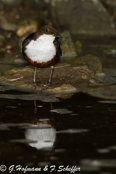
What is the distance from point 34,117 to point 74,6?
1475 centimetres

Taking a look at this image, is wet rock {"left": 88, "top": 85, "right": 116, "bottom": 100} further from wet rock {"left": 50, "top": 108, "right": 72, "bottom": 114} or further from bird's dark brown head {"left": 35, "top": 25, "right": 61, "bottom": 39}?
bird's dark brown head {"left": 35, "top": 25, "right": 61, "bottom": 39}

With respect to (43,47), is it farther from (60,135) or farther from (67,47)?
(67,47)

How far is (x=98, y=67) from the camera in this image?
11.1 m

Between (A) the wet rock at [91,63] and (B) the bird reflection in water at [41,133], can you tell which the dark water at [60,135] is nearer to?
(B) the bird reflection in water at [41,133]

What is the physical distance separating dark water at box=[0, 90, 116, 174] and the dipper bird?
1207 millimetres

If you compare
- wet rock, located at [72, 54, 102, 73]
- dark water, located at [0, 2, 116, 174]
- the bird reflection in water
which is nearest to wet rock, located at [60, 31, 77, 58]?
wet rock, located at [72, 54, 102, 73]

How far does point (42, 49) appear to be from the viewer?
870 centimetres

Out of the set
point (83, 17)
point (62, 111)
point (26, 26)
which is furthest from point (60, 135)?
point (83, 17)

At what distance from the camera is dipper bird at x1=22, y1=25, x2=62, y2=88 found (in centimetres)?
869

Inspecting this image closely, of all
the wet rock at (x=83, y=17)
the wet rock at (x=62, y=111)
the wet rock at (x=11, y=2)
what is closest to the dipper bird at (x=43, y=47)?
the wet rock at (x=62, y=111)

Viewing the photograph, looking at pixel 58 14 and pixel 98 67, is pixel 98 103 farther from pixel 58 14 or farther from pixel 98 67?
pixel 58 14

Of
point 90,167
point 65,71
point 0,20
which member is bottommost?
point 90,167

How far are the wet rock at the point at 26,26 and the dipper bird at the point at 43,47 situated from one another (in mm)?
11244

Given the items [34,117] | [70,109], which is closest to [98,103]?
[70,109]
